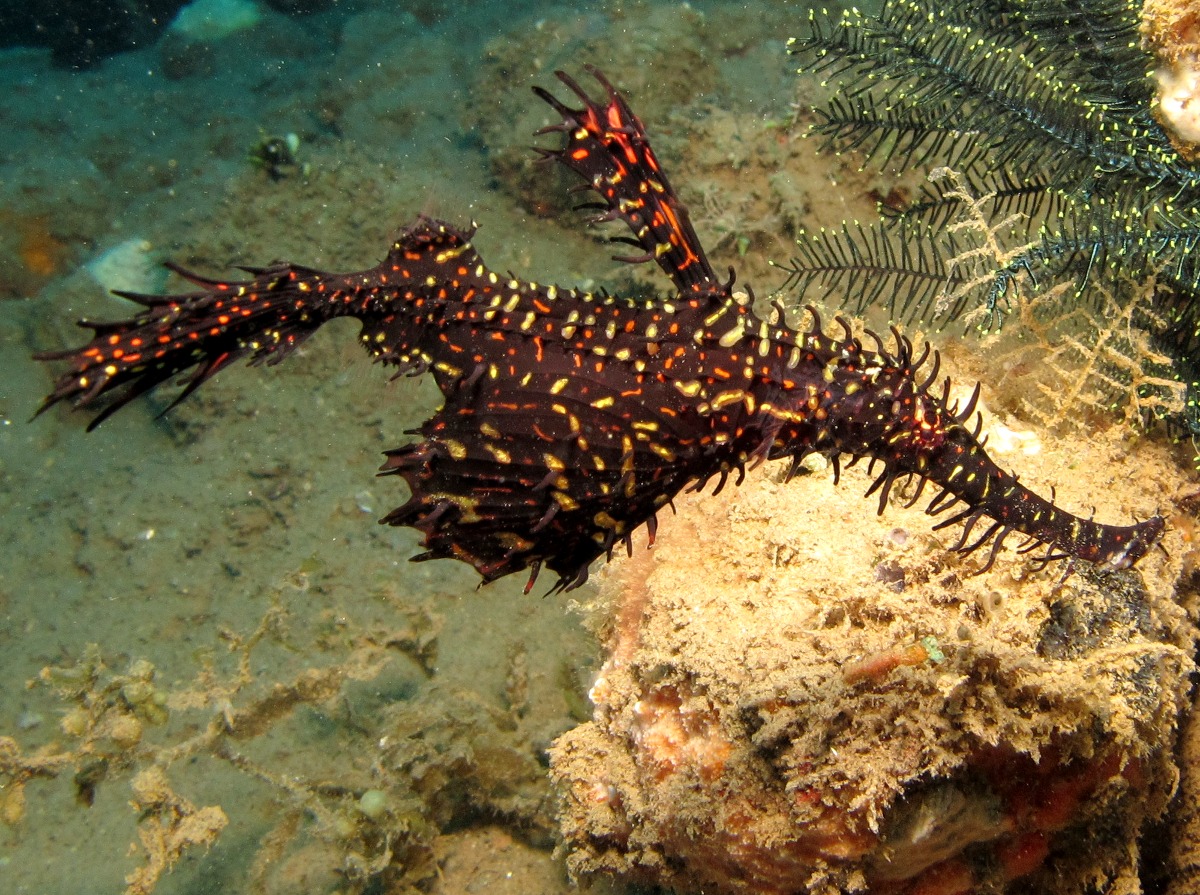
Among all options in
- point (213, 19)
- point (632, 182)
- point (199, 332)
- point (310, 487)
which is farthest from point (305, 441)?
point (213, 19)

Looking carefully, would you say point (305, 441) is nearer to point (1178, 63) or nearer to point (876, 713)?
point (876, 713)

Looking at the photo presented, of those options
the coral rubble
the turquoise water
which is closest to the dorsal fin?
the turquoise water

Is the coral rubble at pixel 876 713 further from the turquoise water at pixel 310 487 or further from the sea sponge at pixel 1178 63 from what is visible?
the sea sponge at pixel 1178 63

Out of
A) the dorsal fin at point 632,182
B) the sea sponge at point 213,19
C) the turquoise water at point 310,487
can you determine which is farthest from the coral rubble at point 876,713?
the sea sponge at point 213,19

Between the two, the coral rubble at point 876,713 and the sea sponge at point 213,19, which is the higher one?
the coral rubble at point 876,713

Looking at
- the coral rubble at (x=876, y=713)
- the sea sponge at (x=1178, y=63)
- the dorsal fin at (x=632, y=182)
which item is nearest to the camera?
the dorsal fin at (x=632, y=182)
